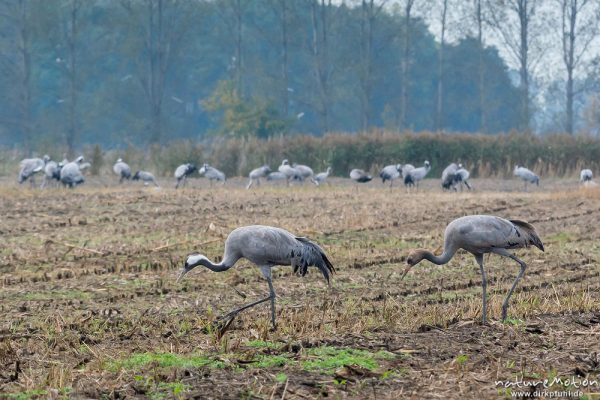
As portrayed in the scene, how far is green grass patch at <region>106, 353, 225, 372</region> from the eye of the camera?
24.6 feet

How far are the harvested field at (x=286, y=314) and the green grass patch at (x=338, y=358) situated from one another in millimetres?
20

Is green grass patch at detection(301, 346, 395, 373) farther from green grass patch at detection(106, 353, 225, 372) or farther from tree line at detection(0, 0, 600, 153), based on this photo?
tree line at detection(0, 0, 600, 153)

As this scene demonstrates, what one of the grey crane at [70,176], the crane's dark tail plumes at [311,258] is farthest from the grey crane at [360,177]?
the crane's dark tail plumes at [311,258]

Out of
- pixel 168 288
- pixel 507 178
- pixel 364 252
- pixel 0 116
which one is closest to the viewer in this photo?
pixel 168 288

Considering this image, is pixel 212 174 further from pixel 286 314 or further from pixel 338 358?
pixel 338 358

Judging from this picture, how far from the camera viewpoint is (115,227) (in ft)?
59.3

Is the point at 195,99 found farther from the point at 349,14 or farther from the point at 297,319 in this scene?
the point at 297,319

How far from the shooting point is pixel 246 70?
61312mm

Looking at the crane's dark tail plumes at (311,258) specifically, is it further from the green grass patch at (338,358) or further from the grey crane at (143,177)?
the grey crane at (143,177)

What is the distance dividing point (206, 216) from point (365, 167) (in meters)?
16.3

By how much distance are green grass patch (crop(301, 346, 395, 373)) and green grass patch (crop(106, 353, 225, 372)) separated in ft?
2.05

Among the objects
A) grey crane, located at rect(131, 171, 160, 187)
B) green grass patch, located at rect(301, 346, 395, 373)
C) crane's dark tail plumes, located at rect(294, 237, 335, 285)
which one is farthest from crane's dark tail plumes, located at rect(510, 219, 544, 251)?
grey crane, located at rect(131, 171, 160, 187)

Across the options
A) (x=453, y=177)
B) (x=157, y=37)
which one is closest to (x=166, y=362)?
(x=453, y=177)

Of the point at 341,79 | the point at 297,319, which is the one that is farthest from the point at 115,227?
the point at 341,79
